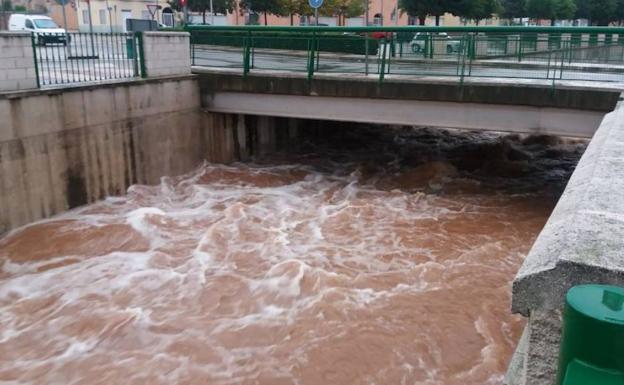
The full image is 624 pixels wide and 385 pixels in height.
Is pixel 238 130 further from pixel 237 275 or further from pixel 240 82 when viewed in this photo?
pixel 237 275

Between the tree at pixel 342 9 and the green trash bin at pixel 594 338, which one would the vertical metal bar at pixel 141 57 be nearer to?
the green trash bin at pixel 594 338

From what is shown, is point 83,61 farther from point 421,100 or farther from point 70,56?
point 421,100

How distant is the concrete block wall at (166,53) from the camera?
12.9m

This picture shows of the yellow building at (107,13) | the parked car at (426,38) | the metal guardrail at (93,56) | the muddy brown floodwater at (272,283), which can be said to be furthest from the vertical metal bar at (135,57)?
the yellow building at (107,13)

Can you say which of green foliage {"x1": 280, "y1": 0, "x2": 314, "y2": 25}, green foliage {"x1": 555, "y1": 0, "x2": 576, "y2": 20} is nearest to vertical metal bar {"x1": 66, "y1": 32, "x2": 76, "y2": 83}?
green foliage {"x1": 280, "y1": 0, "x2": 314, "y2": 25}

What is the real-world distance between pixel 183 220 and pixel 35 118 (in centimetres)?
298

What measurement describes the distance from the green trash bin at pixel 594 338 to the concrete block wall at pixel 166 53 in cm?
1253

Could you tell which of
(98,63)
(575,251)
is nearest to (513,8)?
(98,63)

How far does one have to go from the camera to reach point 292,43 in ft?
46.2

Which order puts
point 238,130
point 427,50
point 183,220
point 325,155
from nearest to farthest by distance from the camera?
point 183,220 < point 427,50 < point 238,130 < point 325,155

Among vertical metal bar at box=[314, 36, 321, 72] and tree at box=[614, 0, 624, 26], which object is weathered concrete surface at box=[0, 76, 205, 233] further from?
tree at box=[614, 0, 624, 26]

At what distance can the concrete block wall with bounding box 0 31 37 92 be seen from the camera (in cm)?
990

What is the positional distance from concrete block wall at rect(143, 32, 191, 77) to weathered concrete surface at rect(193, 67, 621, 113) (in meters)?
0.51

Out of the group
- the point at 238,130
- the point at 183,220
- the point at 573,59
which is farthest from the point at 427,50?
the point at 183,220
